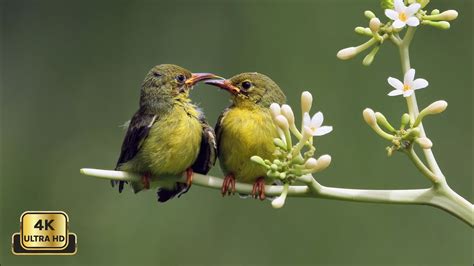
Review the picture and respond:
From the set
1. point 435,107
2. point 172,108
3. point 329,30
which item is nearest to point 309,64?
point 329,30

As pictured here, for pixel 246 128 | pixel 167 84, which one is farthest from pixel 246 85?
pixel 167 84

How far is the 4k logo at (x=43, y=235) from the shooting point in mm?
5789

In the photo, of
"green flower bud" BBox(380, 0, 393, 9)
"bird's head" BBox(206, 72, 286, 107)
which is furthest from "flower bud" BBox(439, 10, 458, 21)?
"bird's head" BBox(206, 72, 286, 107)

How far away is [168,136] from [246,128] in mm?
455

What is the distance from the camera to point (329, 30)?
11.4 metres

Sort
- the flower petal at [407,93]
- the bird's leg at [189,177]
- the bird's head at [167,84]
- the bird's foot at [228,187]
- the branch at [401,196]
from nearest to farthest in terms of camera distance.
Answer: the branch at [401,196] < the flower petal at [407,93] < the bird's foot at [228,187] < the bird's leg at [189,177] < the bird's head at [167,84]

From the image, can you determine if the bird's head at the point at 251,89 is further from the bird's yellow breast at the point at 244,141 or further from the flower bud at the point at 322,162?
the flower bud at the point at 322,162

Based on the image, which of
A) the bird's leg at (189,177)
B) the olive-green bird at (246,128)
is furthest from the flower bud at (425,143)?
the olive-green bird at (246,128)

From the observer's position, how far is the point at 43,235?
5.88 metres

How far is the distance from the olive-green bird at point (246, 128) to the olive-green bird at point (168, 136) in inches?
4.5

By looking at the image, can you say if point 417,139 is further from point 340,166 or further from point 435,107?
point 340,166

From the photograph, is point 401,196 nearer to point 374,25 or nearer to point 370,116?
point 370,116

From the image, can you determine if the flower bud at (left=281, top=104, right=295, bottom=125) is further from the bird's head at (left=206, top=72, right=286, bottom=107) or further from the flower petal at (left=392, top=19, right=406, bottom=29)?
the bird's head at (left=206, top=72, right=286, bottom=107)

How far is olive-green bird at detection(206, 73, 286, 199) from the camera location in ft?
18.6
